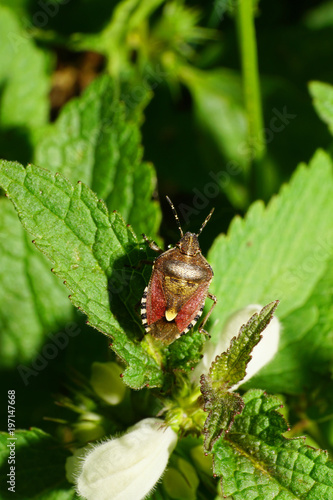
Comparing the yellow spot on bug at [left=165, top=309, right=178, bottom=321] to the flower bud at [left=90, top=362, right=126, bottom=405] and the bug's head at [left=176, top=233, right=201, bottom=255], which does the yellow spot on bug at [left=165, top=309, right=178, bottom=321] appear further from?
the flower bud at [left=90, top=362, right=126, bottom=405]

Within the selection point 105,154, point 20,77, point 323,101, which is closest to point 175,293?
point 105,154

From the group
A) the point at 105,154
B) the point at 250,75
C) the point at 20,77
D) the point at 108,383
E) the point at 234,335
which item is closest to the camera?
the point at 234,335

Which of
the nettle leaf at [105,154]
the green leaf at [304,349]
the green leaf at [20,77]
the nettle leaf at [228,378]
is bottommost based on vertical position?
the green leaf at [304,349]

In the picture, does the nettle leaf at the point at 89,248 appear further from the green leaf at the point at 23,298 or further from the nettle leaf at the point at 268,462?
the green leaf at the point at 23,298

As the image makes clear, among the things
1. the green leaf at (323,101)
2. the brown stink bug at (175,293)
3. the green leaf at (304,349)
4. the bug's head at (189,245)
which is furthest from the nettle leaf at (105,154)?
the green leaf at (323,101)

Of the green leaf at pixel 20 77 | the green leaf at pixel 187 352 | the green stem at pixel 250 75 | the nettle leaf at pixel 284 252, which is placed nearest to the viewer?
the green leaf at pixel 187 352

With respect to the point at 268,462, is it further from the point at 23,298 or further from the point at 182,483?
the point at 23,298

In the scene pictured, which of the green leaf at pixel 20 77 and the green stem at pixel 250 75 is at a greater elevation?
the green leaf at pixel 20 77
